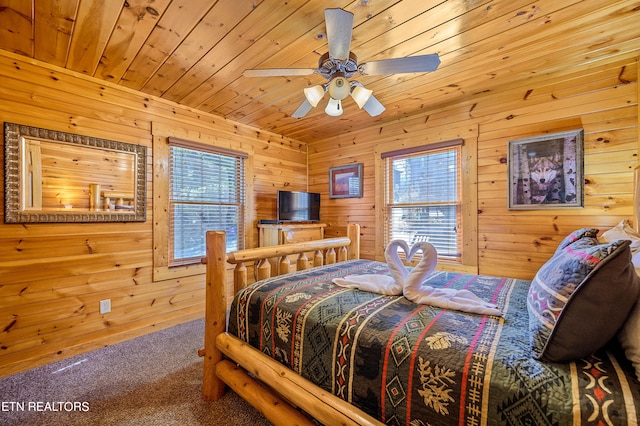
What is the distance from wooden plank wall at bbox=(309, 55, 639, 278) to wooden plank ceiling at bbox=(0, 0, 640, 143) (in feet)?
0.53

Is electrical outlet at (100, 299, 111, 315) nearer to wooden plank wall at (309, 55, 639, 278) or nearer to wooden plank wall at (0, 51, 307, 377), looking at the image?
wooden plank wall at (0, 51, 307, 377)

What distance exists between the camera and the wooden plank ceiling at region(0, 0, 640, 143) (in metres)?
1.64

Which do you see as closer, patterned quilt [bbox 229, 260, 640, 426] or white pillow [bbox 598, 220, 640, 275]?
patterned quilt [bbox 229, 260, 640, 426]

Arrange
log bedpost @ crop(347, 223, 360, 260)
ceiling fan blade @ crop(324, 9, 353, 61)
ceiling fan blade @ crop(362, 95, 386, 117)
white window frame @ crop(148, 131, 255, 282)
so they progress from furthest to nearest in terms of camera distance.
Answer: white window frame @ crop(148, 131, 255, 282) < log bedpost @ crop(347, 223, 360, 260) < ceiling fan blade @ crop(362, 95, 386, 117) < ceiling fan blade @ crop(324, 9, 353, 61)

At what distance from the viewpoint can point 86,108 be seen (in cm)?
244

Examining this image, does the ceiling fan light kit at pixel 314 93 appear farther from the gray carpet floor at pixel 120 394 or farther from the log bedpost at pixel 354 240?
the gray carpet floor at pixel 120 394

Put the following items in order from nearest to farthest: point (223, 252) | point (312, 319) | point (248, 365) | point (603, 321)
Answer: point (603, 321) < point (312, 319) < point (248, 365) < point (223, 252)

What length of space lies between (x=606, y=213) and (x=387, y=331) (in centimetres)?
245

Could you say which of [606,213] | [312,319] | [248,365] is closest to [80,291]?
[248,365]

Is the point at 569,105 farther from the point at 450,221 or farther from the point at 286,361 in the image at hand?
the point at 286,361

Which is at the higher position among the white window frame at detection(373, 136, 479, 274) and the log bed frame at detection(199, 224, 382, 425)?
the white window frame at detection(373, 136, 479, 274)

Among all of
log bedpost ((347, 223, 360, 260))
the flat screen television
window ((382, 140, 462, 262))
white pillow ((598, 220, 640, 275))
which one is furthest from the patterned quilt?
the flat screen television

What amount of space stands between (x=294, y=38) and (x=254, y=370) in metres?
2.18

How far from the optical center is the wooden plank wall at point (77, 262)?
2104 millimetres
